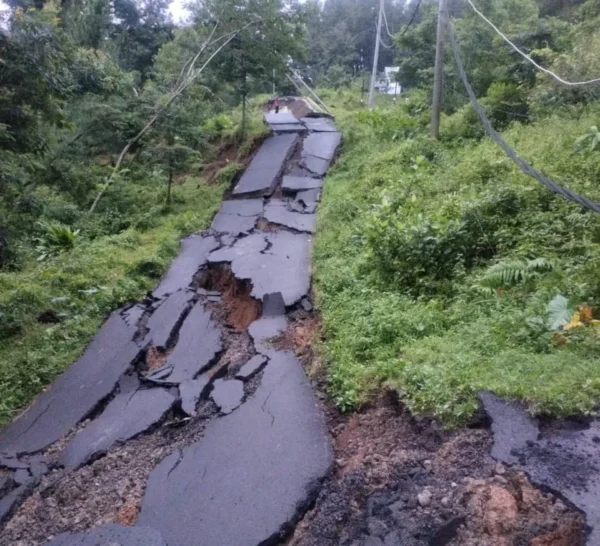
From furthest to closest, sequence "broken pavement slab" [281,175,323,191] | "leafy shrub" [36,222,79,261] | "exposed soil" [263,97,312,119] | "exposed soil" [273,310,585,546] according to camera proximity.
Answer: "exposed soil" [263,97,312,119] < "broken pavement slab" [281,175,323,191] < "leafy shrub" [36,222,79,261] < "exposed soil" [273,310,585,546]

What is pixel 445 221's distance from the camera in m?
6.41

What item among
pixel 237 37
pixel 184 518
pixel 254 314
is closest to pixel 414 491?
pixel 184 518

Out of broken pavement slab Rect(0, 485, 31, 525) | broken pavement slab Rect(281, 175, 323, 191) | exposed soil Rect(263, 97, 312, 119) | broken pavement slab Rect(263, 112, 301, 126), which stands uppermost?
exposed soil Rect(263, 97, 312, 119)

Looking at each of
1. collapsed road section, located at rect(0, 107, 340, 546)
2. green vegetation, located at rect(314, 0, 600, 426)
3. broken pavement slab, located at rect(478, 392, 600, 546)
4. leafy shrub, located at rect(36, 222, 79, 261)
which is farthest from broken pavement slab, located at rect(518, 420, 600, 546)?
leafy shrub, located at rect(36, 222, 79, 261)

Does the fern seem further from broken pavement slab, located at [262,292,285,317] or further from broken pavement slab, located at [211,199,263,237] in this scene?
broken pavement slab, located at [211,199,263,237]

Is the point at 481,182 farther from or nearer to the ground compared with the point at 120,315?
farther from the ground

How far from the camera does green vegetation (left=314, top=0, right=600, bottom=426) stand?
398cm

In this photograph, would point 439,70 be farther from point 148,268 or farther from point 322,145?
point 148,268

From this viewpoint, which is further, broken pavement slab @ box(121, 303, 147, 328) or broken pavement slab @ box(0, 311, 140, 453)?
broken pavement slab @ box(121, 303, 147, 328)

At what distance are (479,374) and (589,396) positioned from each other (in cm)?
71

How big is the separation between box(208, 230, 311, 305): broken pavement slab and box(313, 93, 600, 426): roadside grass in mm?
285

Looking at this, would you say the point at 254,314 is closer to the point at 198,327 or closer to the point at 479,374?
the point at 198,327

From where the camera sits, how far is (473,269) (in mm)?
5801

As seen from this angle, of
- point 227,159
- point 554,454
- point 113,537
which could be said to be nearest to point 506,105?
point 227,159
